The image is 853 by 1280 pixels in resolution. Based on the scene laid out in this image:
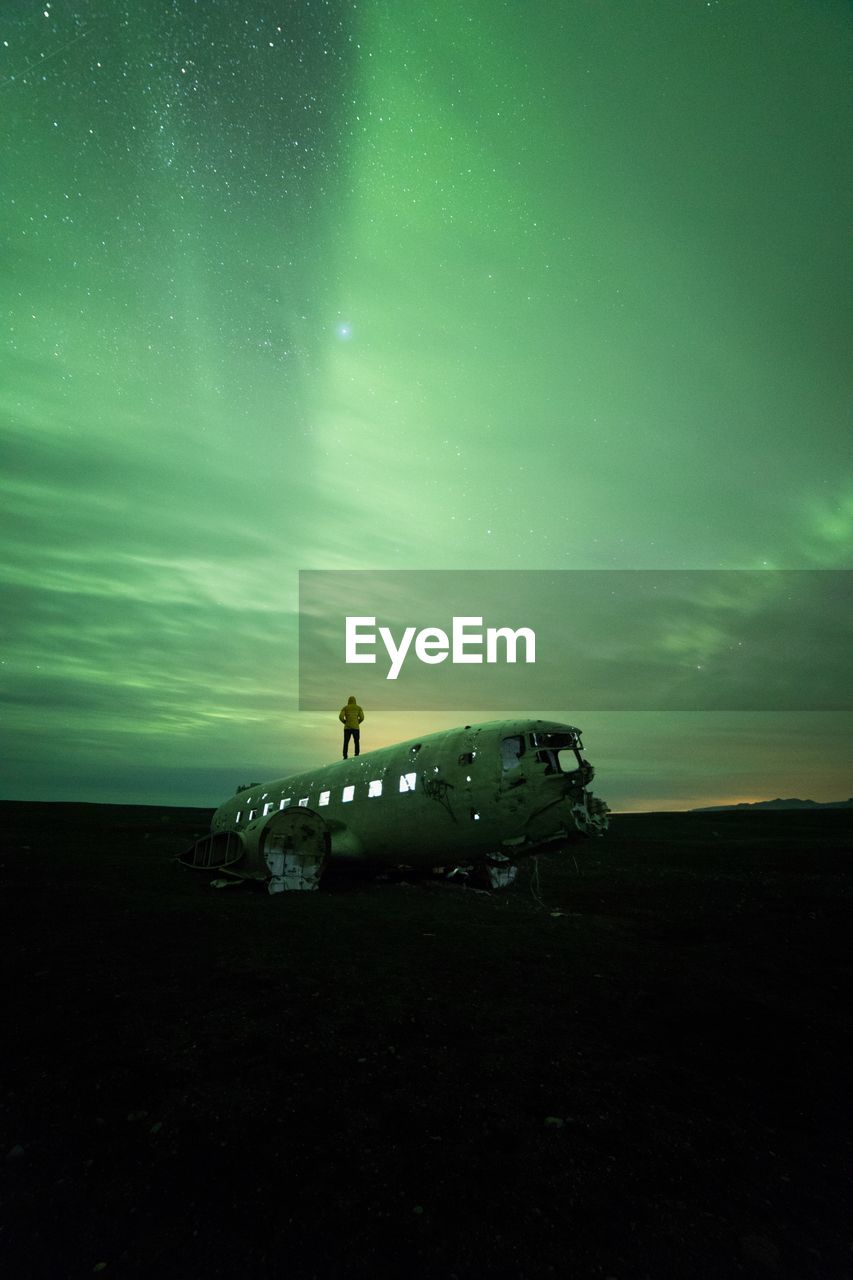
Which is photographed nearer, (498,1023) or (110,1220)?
(110,1220)

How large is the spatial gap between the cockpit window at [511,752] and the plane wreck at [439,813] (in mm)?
27

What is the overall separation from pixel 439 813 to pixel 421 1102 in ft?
32.4

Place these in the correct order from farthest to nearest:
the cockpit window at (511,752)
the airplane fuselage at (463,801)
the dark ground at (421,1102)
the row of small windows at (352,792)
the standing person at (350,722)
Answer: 1. the standing person at (350,722)
2. the row of small windows at (352,792)
3. the cockpit window at (511,752)
4. the airplane fuselage at (463,801)
5. the dark ground at (421,1102)

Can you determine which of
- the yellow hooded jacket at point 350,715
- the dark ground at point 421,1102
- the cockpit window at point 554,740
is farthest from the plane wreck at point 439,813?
the yellow hooded jacket at point 350,715

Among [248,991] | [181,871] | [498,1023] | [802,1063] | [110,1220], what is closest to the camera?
[110,1220]

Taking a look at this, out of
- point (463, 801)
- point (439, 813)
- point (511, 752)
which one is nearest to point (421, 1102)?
point (463, 801)

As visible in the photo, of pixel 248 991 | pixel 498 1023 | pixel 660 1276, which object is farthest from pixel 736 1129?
pixel 248 991

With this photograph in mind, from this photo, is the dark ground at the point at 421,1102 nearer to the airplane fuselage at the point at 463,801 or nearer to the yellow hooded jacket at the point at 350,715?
the airplane fuselage at the point at 463,801

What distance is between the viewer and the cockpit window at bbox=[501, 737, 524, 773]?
14.6 m

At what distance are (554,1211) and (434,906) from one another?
1147 centimetres

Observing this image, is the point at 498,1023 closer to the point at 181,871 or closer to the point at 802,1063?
the point at 802,1063

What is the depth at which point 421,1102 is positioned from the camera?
554cm

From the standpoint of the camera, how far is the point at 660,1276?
364 centimetres

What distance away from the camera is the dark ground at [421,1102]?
3859 millimetres
